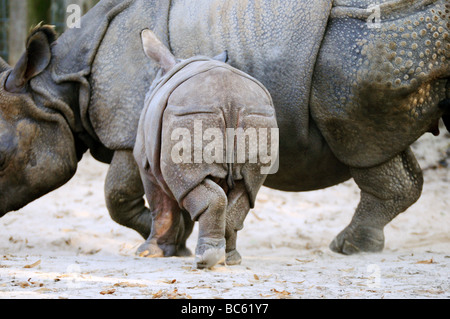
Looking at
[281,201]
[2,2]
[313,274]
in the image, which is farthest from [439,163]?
[2,2]

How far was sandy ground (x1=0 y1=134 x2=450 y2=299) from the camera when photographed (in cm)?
421

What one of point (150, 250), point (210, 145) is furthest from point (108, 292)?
point (150, 250)

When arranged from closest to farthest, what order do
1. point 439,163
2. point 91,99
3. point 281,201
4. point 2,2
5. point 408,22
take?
1. point 408,22
2. point 91,99
3. point 281,201
4. point 439,163
5. point 2,2

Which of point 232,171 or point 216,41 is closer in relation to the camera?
point 232,171

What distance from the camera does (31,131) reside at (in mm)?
6023

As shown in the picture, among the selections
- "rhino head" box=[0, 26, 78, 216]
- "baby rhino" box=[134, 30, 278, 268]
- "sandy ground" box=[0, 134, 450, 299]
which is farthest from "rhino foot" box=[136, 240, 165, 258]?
"rhino head" box=[0, 26, 78, 216]

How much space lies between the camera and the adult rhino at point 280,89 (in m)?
5.36

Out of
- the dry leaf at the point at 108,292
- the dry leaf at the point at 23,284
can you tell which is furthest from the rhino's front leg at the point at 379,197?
the dry leaf at the point at 23,284

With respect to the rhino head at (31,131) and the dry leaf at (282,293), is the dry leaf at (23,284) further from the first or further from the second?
the rhino head at (31,131)

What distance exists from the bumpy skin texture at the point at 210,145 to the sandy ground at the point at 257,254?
277 millimetres

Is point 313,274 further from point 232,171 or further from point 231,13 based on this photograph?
point 231,13

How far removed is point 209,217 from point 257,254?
73.7 inches
